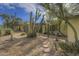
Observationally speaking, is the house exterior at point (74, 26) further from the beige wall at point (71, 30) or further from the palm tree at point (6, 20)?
the palm tree at point (6, 20)

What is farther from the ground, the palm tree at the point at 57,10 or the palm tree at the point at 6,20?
the palm tree at the point at 57,10

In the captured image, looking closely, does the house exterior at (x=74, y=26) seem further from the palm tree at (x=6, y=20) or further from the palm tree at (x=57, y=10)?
the palm tree at (x=6, y=20)

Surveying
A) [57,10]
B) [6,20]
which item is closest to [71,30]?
[57,10]

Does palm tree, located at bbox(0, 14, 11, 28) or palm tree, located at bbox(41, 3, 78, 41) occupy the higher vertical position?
palm tree, located at bbox(41, 3, 78, 41)

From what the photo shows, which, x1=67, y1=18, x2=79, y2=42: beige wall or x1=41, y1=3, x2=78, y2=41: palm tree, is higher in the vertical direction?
x1=41, y1=3, x2=78, y2=41: palm tree

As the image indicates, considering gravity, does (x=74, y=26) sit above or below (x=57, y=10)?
below

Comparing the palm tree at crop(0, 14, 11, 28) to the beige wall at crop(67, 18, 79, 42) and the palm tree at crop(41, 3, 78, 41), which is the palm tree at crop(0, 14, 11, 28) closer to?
the palm tree at crop(41, 3, 78, 41)

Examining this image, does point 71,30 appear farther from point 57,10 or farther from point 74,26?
point 57,10

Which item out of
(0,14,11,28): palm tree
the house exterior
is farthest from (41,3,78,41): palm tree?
(0,14,11,28): palm tree

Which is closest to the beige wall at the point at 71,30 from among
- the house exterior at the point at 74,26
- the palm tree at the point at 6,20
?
the house exterior at the point at 74,26

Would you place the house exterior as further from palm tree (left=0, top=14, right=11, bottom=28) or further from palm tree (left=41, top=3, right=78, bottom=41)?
palm tree (left=0, top=14, right=11, bottom=28)

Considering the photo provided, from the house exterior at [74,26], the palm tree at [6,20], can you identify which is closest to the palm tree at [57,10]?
the house exterior at [74,26]

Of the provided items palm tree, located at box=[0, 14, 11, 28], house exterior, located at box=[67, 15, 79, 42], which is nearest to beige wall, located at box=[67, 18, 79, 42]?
house exterior, located at box=[67, 15, 79, 42]

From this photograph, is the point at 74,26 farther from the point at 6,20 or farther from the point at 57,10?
the point at 6,20
